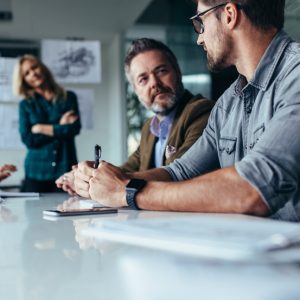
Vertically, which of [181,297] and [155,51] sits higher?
[155,51]

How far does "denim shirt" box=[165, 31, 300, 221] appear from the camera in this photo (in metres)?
0.99

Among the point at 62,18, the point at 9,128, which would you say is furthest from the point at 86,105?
the point at 62,18

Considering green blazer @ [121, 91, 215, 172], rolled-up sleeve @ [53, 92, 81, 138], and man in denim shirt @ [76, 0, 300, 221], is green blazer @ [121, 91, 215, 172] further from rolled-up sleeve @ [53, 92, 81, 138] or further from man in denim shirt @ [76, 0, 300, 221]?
rolled-up sleeve @ [53, 92, 81, 138]

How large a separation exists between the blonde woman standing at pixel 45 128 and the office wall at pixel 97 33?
41.1 inches

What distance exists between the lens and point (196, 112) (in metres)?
1.99

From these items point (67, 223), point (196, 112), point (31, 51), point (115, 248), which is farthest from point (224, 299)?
point (31, 51)

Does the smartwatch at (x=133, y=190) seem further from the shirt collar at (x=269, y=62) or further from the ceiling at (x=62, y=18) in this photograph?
the ceiling at (x=62, y=18)

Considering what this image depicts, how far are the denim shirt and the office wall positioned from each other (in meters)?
2.92

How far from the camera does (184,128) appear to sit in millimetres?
1979

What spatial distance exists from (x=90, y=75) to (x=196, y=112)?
6.91 feet

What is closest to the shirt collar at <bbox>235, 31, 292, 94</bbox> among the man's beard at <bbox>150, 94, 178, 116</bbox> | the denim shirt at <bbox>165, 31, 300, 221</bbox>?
the denim shirt at <bbox>165, 31, 300, 221</bbox>

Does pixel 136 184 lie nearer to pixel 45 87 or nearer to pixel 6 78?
pixel 45 87

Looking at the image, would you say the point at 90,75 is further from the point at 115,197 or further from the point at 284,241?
the point at 284,241

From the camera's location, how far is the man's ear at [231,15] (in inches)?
56.1
